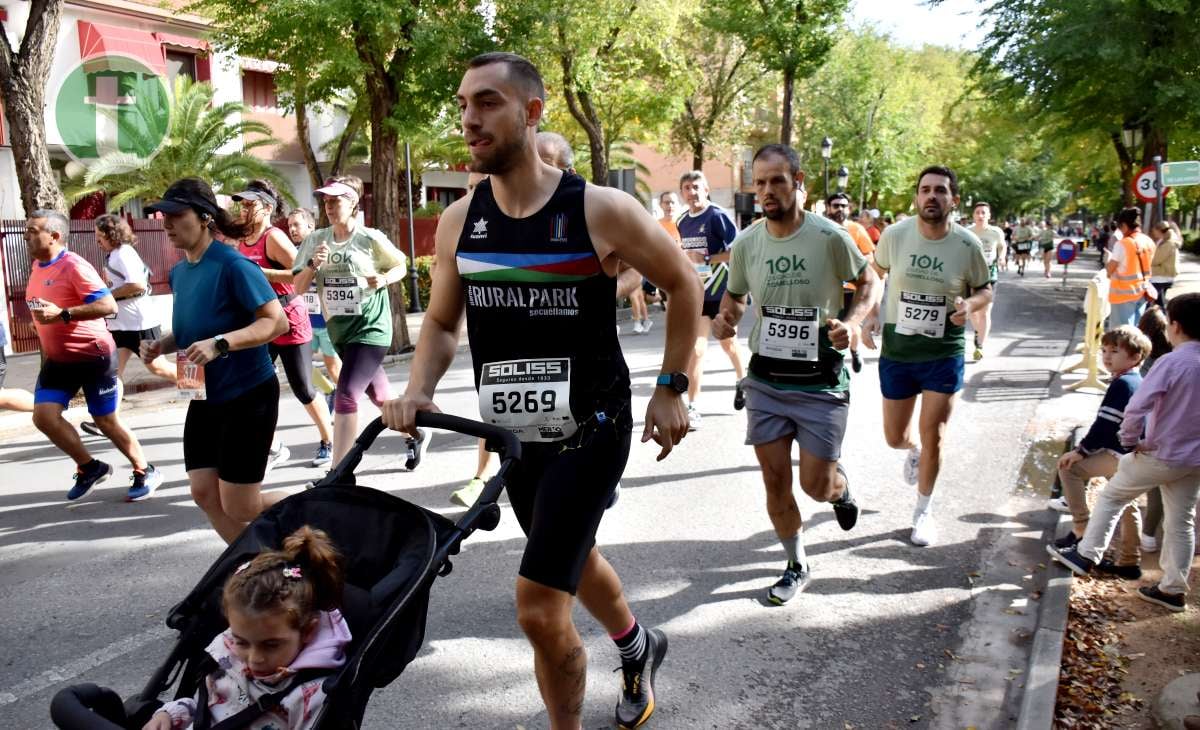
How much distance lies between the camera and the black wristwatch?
300cm

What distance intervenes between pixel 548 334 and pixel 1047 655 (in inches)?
100

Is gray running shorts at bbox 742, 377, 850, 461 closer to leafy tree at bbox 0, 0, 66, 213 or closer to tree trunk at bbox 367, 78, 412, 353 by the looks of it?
tree trunk at bbox 367, 78, 412, 353

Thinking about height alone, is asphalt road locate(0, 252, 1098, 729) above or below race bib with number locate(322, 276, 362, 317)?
below

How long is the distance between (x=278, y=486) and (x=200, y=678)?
14.3ft

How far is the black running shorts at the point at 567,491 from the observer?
2801 mm

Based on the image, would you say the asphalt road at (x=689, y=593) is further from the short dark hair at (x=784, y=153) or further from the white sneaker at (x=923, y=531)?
the short dark hair at (x=784, y=153)

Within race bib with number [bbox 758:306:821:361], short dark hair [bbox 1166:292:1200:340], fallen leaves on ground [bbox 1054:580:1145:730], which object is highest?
short dark hair [bbox 1166:292:1200:340]

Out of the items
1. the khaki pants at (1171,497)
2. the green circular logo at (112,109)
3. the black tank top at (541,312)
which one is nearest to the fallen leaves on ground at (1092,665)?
the khaki pants at (1171,497)

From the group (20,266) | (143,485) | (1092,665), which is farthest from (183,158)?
(1092,665)

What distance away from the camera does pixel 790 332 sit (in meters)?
4.71

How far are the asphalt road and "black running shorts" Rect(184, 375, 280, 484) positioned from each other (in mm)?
814

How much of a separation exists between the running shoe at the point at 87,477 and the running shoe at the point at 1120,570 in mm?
6273

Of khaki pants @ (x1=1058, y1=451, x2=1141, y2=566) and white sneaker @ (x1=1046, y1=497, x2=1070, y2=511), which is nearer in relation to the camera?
khaki pants @ (x1=1058, y1=451, x2=1141, y2=566)

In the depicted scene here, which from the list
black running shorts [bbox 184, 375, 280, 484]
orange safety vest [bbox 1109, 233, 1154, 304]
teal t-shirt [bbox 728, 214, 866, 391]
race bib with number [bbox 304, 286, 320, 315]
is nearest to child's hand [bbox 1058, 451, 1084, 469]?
teal t-shirt [bbox 728, 214, 866, 391]
